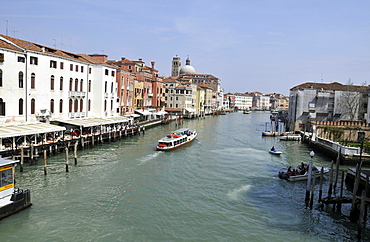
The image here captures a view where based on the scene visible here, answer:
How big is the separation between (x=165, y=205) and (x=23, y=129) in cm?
1145

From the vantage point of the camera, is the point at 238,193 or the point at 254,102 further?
the point at 254,102

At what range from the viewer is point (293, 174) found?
17766mm

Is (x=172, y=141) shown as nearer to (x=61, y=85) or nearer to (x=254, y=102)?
(x=61, y=85)

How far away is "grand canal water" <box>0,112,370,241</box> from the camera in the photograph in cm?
1102

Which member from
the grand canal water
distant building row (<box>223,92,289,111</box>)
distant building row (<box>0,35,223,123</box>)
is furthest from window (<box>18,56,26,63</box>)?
distant building row (<box>223,92,289,111</box>)

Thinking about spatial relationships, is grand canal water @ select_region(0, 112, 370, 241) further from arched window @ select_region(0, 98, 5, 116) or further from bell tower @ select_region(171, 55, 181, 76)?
bell tower @ select_region(171, 55, 181, 76)

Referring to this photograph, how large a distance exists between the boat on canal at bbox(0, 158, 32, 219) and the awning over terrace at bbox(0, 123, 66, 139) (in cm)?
698

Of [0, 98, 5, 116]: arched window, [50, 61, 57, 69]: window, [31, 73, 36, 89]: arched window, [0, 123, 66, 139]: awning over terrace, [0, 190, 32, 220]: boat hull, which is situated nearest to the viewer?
[0, 190, 32, 220]: boat hull

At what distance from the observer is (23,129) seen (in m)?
19.7

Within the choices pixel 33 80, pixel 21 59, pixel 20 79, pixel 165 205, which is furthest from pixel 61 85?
pixel 165 205

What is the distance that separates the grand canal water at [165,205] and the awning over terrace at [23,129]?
1.93 m

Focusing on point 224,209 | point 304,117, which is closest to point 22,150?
point 224,209

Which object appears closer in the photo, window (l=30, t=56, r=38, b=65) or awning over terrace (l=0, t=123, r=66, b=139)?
awning over terrace (l=0, t=123, r=66, b=139)

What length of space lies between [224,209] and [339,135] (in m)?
20.7
